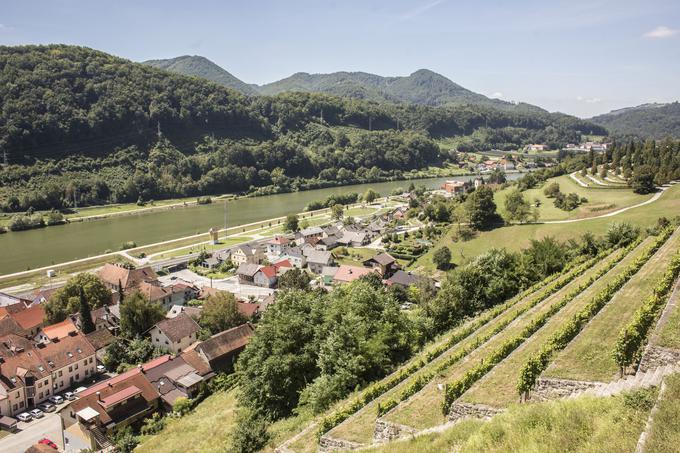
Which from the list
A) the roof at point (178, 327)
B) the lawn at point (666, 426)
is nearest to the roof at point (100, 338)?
the roof at point (178, 327)

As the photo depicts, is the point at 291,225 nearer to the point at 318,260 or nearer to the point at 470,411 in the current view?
the point at 318,260

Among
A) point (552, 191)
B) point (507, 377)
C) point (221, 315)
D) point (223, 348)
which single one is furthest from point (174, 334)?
point (552, 191)

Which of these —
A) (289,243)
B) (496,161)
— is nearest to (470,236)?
(289,243)

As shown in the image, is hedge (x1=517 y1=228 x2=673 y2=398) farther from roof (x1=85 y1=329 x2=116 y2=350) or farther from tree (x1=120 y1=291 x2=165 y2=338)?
roof (x1=85 y1=329 x2=116 y2=350)

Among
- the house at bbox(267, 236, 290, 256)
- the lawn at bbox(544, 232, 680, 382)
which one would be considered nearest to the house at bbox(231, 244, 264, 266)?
the house at bbox(267, 236, 290, 256)

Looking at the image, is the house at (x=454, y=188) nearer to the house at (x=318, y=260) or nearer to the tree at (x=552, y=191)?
the tree at (x=552, y=191)

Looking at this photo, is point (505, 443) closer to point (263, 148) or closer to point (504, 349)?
point (504, 349)
